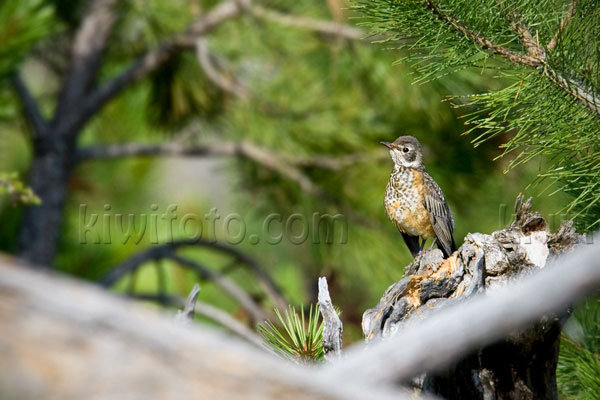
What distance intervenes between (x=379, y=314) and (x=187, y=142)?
3.41m

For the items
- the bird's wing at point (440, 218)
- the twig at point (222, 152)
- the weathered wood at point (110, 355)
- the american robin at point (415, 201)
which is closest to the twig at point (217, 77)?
the twig at point (222, 152)

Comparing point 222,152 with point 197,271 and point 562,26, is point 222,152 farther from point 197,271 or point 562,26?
point 562,26

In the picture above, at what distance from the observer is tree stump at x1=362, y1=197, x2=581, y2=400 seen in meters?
1.75

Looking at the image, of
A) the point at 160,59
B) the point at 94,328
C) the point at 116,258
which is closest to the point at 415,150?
the point at 160,59

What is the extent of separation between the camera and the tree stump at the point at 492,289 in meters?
1.75

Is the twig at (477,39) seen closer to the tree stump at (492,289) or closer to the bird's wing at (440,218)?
the tree stump at (492,289)

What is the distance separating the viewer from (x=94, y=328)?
958 mm

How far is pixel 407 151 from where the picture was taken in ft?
10.3

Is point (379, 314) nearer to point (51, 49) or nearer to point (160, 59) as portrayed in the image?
Answer: point (160, 59)

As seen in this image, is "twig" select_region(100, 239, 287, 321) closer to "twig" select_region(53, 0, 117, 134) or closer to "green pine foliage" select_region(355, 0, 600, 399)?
"twig" select_region(53, 0, 117, 134)

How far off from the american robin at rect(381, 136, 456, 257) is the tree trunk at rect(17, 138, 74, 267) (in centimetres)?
226

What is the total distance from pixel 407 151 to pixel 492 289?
4.53 feet

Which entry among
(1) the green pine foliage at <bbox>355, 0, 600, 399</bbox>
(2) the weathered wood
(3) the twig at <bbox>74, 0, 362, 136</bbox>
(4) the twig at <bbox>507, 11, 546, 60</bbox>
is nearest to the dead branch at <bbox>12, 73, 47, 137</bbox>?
(3) the twig at <bbox>74, 0, 362, 136</bbox>

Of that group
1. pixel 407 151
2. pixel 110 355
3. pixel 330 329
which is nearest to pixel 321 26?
pixel 407 151
